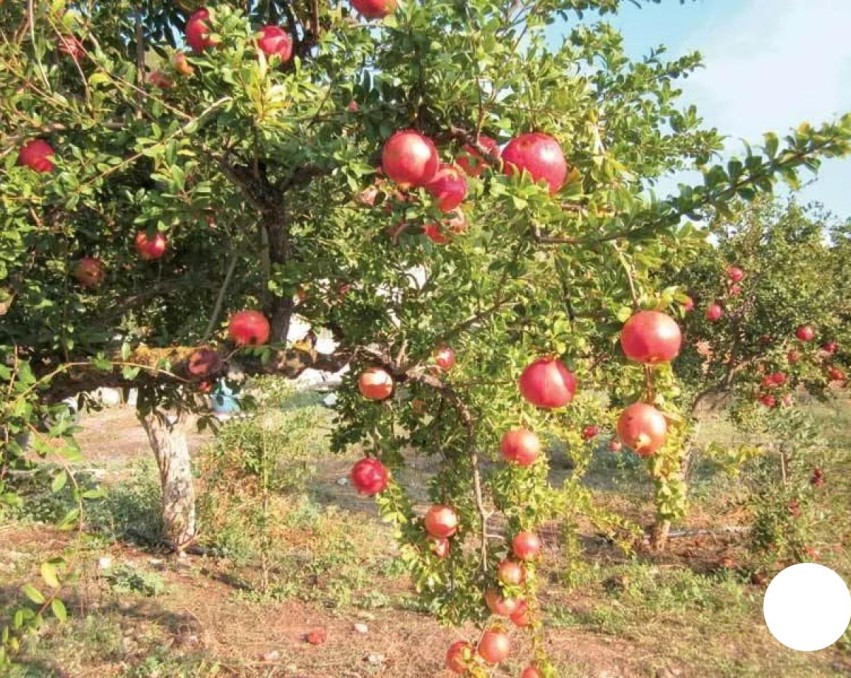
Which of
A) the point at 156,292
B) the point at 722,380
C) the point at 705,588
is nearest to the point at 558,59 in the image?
the point at 156,292

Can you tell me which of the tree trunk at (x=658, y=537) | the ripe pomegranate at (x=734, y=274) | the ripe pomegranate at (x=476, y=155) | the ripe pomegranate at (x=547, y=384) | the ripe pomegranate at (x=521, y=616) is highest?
the ripe pomegranate at (x=734, y=274)

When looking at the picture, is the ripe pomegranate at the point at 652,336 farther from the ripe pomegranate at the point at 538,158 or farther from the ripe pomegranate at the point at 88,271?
the ripe pomegranate at the point at 88,271

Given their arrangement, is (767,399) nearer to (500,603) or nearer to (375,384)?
(500,603)

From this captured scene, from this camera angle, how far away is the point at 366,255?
2633 mm

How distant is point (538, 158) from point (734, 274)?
5.91 m

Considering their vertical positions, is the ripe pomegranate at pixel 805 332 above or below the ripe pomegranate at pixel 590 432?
above

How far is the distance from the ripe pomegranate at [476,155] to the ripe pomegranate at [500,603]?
5.18 feet

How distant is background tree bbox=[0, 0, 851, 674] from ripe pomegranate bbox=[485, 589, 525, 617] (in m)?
0.01

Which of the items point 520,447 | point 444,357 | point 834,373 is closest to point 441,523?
point 520,447

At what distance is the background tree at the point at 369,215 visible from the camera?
1374mm

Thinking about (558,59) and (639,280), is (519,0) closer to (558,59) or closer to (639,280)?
(558,59)

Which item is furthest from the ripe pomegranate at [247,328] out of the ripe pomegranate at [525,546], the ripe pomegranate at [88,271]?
the ripe pomegranate at [525,546]

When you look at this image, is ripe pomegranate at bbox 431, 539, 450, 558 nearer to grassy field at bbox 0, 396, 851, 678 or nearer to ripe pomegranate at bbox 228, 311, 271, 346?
ripe pomegranate at bbox 228, 311, 271, 346

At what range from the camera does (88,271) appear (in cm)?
249
